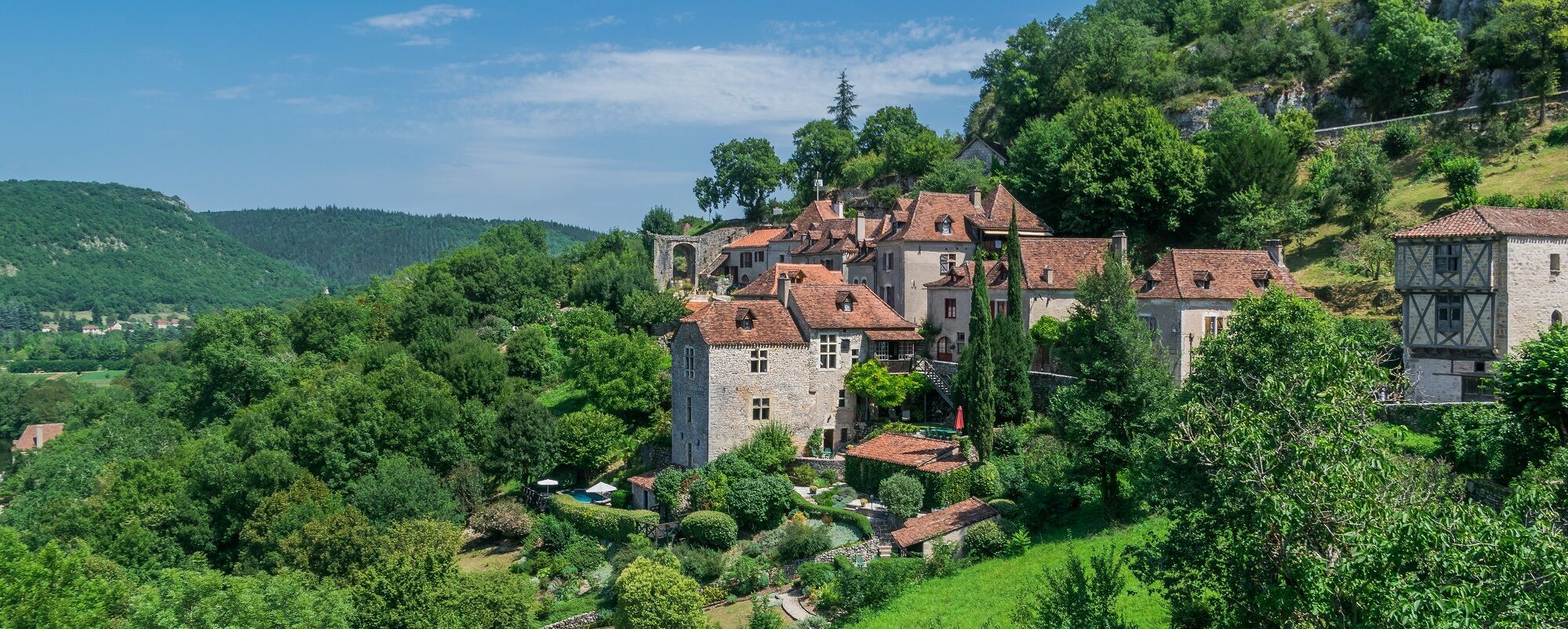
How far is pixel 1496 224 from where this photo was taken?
40.4m

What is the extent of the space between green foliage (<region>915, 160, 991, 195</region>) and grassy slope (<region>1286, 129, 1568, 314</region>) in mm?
20260

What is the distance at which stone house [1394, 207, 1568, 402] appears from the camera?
40375 millimetres

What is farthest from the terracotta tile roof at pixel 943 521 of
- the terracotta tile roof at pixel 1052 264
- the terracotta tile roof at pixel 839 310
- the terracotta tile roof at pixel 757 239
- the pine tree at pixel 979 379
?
the terracotta tile roof at pixel 757 239

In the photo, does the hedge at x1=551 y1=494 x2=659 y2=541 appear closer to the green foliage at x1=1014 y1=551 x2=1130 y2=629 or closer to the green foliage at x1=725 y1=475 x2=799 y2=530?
the green foliage at x1=725 y1=475 x2=799 y2=530

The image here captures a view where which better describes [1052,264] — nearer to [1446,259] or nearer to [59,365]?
[1446,259]

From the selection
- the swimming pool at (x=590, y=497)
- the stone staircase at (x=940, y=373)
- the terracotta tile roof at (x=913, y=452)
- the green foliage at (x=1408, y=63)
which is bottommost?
the swimming pool at (x=590, y=497)

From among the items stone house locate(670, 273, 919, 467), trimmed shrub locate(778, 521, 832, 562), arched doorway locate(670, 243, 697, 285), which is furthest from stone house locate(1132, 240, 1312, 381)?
arched doorway locate(670, 243, 697, 285)

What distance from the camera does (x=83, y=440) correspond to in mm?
80062

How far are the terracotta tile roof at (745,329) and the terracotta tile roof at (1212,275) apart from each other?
47.6ft

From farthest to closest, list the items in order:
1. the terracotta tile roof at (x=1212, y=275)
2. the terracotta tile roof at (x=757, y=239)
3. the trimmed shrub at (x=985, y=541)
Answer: the terracotta tile roof at (x=757, y=239), the terracotta tile roof at (x=1212, y=275), the trimmed shrub at (x=985, y=541)

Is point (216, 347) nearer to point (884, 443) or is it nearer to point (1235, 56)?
point (884, 443)

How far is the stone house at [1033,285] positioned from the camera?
49.6m

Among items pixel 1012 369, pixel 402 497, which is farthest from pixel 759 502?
pixel 402 497

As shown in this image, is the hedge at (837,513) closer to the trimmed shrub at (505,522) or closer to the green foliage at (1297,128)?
the trimmed shrub at (505,522)
